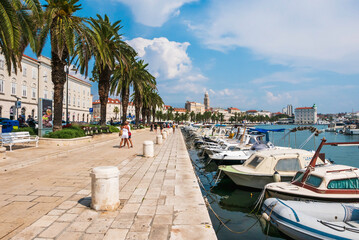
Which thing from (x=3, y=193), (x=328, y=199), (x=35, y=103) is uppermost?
(x=35, y=103)

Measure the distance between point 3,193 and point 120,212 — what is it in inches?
135

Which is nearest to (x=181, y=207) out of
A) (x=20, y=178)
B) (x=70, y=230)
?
Result: (x=70, y=230)

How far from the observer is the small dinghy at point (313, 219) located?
5.50 m

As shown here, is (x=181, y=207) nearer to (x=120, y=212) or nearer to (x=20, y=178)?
(x=120, y=212)

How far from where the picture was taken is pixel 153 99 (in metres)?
56.1

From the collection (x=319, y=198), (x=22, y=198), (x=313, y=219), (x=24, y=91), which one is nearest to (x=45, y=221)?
(x=22, y=198)

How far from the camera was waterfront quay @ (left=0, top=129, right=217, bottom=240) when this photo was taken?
447 cm

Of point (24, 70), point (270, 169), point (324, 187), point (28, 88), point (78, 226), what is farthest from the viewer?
point (28, 88)

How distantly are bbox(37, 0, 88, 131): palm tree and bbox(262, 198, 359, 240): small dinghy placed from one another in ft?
48.5

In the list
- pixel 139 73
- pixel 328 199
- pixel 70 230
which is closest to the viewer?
pixel 70 230

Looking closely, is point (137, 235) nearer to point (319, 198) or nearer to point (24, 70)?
point (319, 198)

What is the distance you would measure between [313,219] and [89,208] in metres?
5.25

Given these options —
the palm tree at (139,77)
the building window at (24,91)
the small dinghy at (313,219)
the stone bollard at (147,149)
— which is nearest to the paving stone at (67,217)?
the small dinghy at (313,219)

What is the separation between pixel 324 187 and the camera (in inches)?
311
